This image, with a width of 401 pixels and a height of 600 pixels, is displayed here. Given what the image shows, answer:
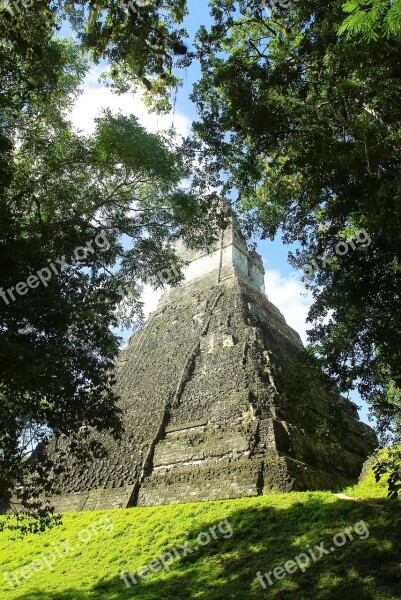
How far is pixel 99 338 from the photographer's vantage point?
7.34 metres

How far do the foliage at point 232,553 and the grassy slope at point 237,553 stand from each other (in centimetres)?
2

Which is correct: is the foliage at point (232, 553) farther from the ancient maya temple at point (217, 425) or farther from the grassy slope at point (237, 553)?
the ancient maya temple at point (217, 425)

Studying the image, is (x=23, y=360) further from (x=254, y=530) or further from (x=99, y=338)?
(x=254, y=530)

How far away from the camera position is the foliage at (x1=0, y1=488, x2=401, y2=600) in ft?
16.6

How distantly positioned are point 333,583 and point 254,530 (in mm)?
2398

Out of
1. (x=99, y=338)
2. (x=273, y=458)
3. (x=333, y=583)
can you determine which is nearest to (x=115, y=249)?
(x=99, y=338)

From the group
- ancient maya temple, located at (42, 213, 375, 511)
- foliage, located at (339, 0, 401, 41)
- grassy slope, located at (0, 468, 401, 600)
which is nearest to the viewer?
foliage, located at (339, 0, 401, 41)

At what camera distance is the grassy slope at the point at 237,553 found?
5.05 m

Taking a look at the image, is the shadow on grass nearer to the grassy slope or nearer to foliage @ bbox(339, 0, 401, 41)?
the grassy slope

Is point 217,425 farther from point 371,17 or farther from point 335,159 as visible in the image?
point 371,17

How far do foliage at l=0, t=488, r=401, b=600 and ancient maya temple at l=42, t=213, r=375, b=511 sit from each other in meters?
0.93

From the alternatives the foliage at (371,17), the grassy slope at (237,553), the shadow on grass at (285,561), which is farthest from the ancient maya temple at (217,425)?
the foliage at (371,17)

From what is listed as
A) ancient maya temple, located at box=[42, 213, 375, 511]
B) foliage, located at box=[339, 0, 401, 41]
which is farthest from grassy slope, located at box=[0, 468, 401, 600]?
foliage, located at box=[339, 0, 401, 41]

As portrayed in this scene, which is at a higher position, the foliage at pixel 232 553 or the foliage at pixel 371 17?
the foliage at pixel 371 17
